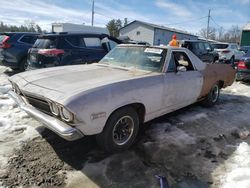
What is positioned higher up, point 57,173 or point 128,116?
point 128,116

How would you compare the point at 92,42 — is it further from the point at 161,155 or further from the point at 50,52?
the point at 161,155

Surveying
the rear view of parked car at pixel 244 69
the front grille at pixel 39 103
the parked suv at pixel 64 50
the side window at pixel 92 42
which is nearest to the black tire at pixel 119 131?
the front grille at pixel 39 103

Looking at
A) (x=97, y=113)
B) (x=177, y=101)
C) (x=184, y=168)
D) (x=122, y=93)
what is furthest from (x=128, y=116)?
(x=177, y=101)

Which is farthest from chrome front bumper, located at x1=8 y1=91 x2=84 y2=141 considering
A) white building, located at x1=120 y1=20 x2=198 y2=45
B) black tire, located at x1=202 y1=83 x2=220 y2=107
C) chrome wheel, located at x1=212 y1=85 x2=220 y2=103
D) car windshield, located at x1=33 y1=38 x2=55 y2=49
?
white building, located at x1=120 y1=20 x2=198 y2=45

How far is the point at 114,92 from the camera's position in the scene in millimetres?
3230

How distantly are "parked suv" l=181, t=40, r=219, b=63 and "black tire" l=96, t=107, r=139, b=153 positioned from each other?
10.6 m

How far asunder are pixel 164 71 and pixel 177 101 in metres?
Result: 0.75

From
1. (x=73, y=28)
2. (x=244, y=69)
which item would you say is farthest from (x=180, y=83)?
(x=73, y=28)

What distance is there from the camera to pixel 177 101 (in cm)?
464

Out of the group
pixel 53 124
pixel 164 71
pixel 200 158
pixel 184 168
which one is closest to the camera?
pixel 53 124

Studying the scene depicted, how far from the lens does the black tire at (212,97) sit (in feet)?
19.7

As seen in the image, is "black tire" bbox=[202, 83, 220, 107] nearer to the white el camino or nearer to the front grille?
the white el camino

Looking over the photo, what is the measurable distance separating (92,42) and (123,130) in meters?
5.37

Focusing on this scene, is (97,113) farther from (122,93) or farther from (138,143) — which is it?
(138,143)
